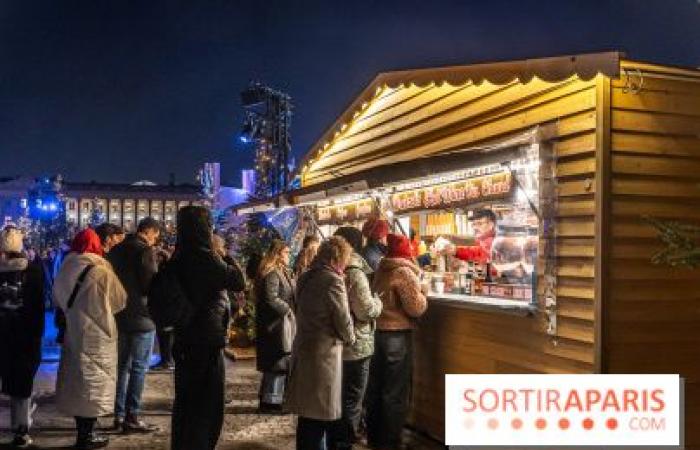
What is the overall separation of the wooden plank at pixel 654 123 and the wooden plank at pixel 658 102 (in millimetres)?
36

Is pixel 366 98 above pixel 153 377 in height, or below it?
above

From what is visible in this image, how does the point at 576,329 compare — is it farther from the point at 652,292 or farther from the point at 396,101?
the point at 396,101

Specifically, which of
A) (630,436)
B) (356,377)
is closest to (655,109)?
(630,436)

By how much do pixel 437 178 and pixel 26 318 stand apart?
13.6 feet

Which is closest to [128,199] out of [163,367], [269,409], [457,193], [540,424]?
[163,367]

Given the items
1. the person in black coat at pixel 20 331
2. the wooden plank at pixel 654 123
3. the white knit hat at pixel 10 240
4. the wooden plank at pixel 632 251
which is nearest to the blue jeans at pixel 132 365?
the person in black coat at pixel 20 331

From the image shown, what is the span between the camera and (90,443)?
6758 mm

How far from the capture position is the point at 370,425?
6.95 meters

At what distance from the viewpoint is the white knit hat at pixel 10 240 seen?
23.0 feet

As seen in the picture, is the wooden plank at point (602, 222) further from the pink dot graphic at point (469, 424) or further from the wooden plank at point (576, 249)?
the pink dot graphic at point (469, 424)

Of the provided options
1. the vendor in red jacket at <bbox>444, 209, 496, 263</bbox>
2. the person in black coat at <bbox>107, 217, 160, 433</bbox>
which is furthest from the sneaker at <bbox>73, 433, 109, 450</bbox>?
the vendor in red jacket at <bbox>444, 209, 496, 263</bbox>

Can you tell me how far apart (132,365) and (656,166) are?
5208 millimetres

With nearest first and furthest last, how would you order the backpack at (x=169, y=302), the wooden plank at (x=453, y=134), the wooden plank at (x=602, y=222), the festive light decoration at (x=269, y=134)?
the wooden plank at (x=602, y=222)
the backpack at (x=169, y=302)
the wooden plank at (x=453, y=134)
the festive light decoration at (x=269, y=134)

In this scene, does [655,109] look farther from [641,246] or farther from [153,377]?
[153,377]
